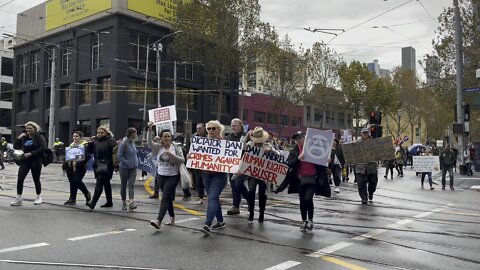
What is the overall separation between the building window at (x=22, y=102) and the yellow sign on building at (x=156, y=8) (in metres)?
20.3

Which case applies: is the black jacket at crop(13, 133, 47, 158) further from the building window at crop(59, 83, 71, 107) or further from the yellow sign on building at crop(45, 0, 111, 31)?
the building window at crop(59, 83, 71, 107)

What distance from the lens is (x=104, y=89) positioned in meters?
44.3

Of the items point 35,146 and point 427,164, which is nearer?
point 35,146

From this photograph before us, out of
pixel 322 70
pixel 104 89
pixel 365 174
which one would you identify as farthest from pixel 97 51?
pixel 365 174

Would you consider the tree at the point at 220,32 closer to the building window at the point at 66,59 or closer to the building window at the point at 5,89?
the building window at the point at 66,59

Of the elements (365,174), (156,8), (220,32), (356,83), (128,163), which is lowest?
(365,174)

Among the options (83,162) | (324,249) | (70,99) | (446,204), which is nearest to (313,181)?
(324,249)

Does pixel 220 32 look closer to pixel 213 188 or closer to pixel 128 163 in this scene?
pixel 128 163

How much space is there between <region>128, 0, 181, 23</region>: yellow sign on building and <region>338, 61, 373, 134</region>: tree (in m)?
18.6

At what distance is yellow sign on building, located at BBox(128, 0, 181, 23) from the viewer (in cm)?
4388

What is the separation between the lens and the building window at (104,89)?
144 feet

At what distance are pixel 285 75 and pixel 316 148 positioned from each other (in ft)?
112

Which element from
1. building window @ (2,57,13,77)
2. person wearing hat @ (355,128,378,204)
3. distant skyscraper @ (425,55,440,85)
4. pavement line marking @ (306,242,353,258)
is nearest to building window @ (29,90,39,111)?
building window @ (2,57,13,77)

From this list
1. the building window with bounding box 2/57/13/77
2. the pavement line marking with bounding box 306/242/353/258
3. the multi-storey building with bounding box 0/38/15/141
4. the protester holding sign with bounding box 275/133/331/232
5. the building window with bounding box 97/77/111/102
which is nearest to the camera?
the pavement line marking with bounding box 306/242/353/258
